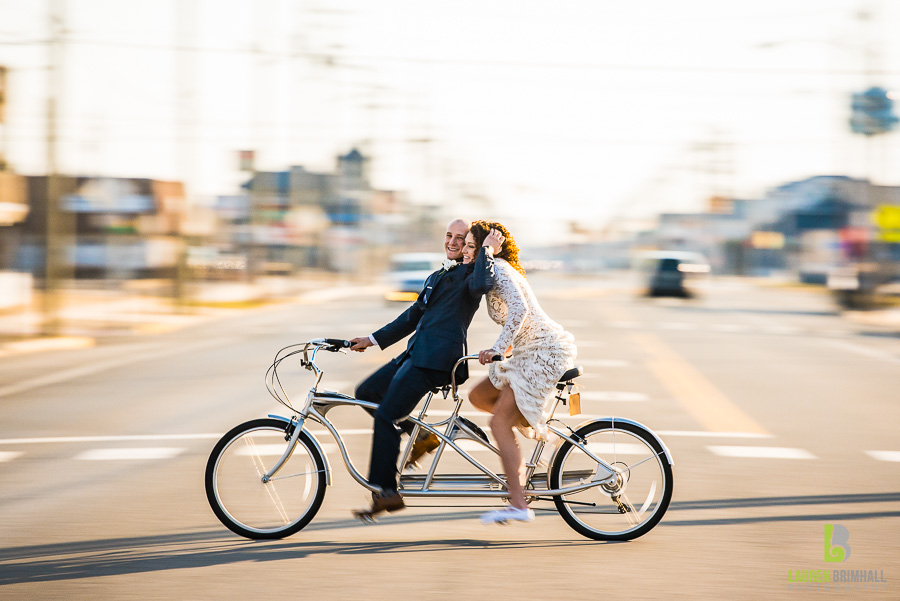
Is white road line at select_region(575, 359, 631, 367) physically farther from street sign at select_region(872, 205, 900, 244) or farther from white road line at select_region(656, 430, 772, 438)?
street sign at select_region(872, 205, 900, 244)

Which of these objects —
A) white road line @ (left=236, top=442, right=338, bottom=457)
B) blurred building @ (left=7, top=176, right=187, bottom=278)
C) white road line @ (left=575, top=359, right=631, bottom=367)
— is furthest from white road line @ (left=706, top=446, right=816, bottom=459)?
blurred building @ (left=7, top=176, right=187, bottom=278)

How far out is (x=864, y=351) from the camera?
21.6 m

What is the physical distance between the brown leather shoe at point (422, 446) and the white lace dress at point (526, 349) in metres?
0.46

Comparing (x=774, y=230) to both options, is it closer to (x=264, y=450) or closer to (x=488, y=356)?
(x=488, y=356)

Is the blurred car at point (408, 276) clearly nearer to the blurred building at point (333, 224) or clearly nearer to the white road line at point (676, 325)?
the white road line at point (676, 325)

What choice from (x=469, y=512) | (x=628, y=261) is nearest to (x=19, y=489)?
(x=469, y=512)

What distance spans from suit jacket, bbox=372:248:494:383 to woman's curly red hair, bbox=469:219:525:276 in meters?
0.15

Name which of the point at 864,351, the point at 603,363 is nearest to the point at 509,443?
the point at 603,363

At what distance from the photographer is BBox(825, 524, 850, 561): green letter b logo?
18.6 ft

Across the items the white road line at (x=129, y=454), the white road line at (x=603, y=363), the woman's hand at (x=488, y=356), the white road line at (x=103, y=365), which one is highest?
the woman's hand at (x=488, y=356)

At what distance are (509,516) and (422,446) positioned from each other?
60 centimetres

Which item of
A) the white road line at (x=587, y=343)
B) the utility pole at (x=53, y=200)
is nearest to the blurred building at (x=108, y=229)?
the utility pole at (x=53, y=200)

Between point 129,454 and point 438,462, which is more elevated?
point 438,462

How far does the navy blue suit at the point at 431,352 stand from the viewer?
5695 millimetres
